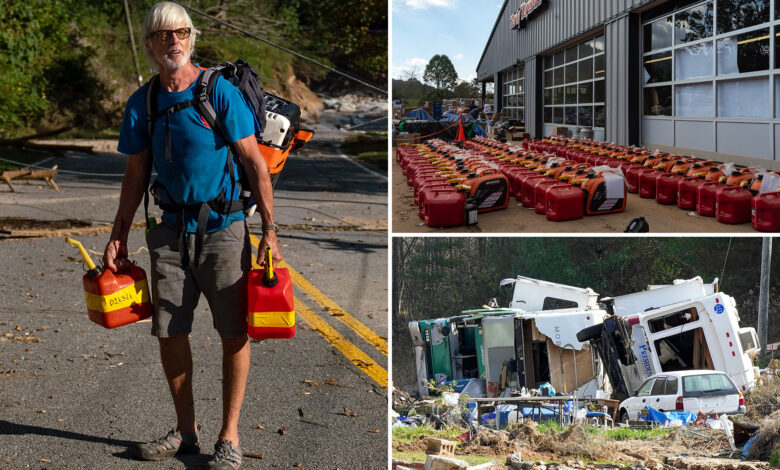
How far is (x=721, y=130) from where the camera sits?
10641mm

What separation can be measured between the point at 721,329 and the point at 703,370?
0.14m

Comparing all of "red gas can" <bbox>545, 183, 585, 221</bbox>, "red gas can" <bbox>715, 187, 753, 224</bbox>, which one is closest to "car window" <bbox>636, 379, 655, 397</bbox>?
"red gas can" <bbox>715, 187, 753, 224</bbox>

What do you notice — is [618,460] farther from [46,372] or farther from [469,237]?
[46,372]

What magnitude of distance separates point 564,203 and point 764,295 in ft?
10.8

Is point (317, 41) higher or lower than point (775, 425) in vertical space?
higher

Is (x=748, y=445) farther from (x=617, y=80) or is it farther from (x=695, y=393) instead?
(x=617, y=80)

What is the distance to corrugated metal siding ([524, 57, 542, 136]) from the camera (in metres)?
21.1

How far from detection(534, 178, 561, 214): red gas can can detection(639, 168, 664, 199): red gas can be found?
1656 millimetres

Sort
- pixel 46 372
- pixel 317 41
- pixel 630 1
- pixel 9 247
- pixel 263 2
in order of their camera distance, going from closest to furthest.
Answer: pixel 46 372 → pixel 9 247 → pixel 630 1 → pixel 317 41 → pixel 263 2

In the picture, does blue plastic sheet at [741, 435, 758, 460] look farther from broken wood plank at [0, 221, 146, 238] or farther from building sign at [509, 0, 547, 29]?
building sign at [509, 0, 547, 29]

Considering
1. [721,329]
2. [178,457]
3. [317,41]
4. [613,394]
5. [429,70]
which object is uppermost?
[317,41]

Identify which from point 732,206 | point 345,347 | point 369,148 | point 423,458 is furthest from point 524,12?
point 423,458

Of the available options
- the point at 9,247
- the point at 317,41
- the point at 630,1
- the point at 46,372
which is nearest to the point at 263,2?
the point at 317,41

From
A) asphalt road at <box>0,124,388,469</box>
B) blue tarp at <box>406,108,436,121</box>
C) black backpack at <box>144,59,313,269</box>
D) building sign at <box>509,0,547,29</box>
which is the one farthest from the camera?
building sign at <box>509,0,547,29</box>
